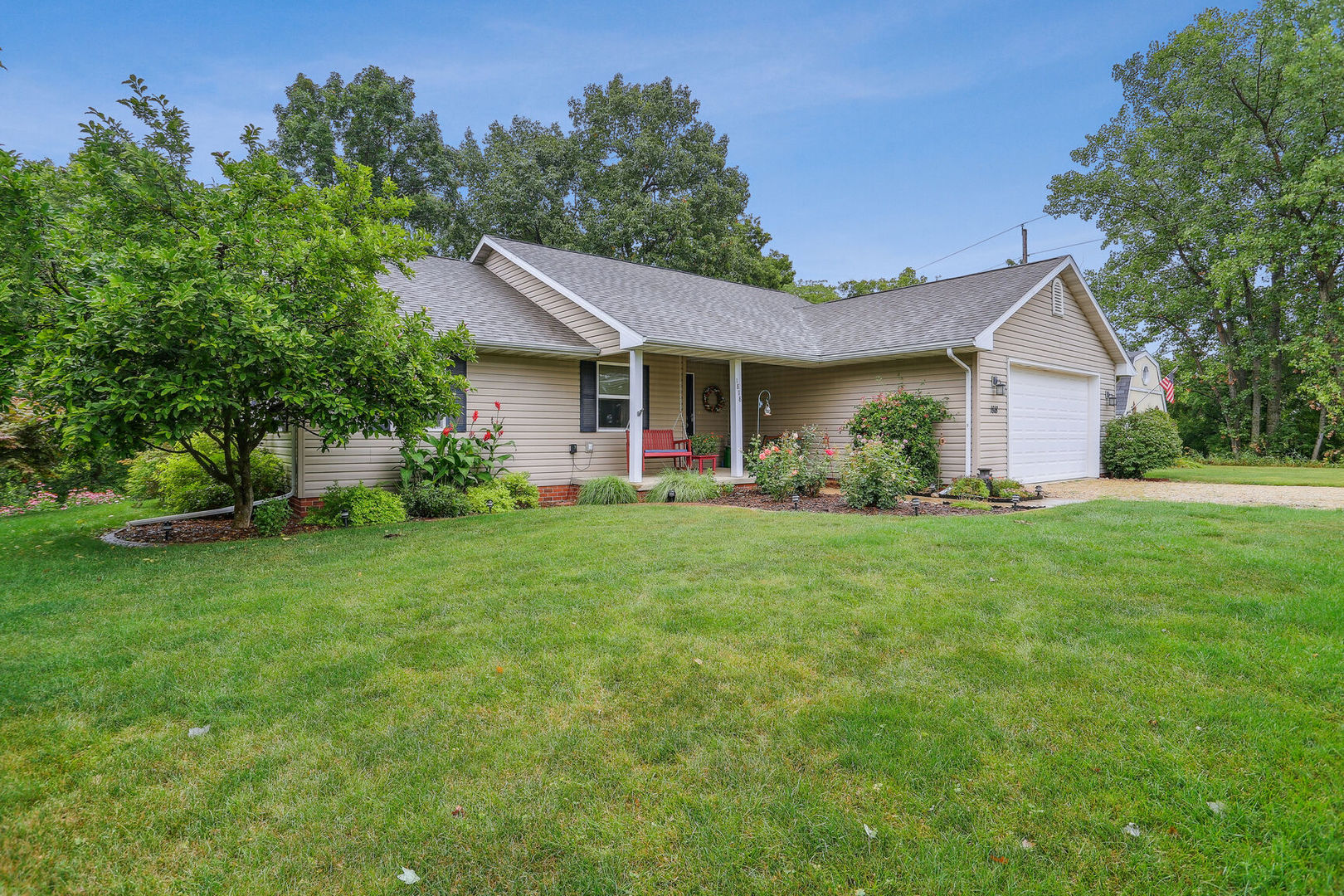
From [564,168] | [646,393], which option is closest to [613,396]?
[646,393]

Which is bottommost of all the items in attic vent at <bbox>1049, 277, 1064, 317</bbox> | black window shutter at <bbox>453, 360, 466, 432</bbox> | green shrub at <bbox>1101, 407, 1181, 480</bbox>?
green shrub at <bbox>1101, 407, 1181, 480</bbox>

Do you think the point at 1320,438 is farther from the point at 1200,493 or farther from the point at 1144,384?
the point at 1144,384

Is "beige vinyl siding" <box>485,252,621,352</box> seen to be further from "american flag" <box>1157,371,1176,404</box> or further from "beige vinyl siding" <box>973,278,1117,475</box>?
"american flag" <box>1157,371,1176,404</box>

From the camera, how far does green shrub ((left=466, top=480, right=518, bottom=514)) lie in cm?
891

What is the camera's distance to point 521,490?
9.85 m

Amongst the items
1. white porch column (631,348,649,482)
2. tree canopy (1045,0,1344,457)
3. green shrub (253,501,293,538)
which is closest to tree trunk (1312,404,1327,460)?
tree canopy (1045,0,1344,457)

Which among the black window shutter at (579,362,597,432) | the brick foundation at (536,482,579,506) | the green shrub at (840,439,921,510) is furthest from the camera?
the black window shutter at (579,362,597,432)

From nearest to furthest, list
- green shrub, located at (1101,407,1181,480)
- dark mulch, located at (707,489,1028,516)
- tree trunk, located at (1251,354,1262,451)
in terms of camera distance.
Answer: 1. dark mulch, located at (707,489,1028,516)
2. green shrub, located at (1101,407,1181,480)
3. tree trunk, located at (1251,354,1262,451)

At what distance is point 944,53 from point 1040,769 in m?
18.0

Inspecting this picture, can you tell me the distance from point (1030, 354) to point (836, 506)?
614 cm

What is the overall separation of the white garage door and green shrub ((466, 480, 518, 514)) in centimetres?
912

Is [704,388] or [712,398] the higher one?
[704,388]

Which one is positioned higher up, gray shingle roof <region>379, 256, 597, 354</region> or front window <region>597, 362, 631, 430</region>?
gray shingle roof <region>379, 256, 597, 354</region>

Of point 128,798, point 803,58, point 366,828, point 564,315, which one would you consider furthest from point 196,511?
point 803,58
